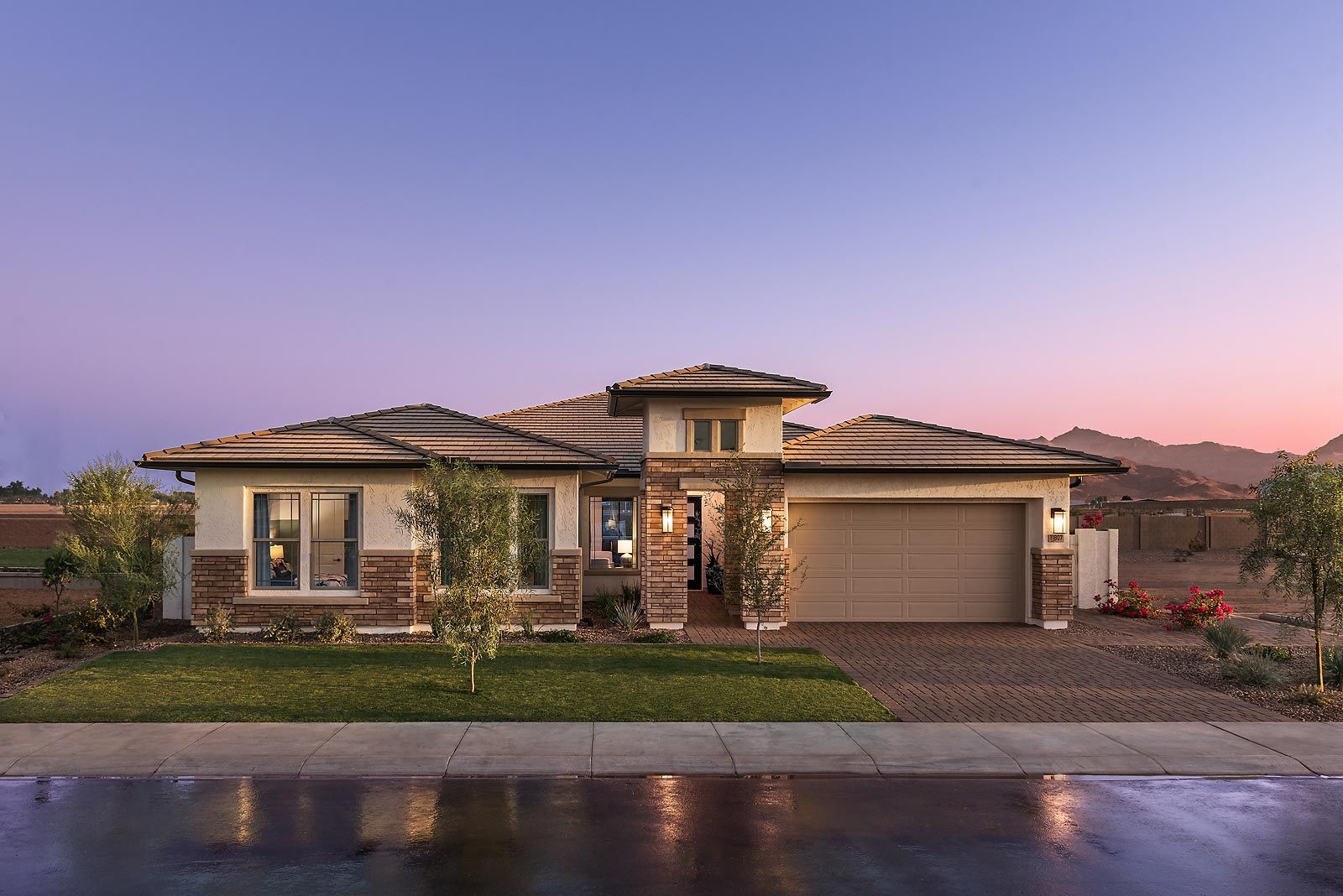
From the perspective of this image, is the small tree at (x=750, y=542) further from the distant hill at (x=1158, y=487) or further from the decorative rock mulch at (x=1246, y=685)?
the distant hill at (x=1158, y=487)

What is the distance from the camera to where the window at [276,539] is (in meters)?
16.0

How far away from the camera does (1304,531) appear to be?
1123cm

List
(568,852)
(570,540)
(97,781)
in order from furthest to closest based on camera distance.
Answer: (570,540), (97,781), (568,852)

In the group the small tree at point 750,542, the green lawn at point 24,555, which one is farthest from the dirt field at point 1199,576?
the green lawn at point 24,555

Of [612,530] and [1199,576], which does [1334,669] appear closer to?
[612,530]

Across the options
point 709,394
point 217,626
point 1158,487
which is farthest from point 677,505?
point 1158,487

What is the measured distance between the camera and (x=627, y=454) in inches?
833

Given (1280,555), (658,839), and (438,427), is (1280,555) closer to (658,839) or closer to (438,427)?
(658,839)

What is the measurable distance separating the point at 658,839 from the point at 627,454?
14843mm

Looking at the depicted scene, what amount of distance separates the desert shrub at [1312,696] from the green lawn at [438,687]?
5627mm

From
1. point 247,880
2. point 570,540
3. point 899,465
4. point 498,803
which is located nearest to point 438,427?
point 570,540

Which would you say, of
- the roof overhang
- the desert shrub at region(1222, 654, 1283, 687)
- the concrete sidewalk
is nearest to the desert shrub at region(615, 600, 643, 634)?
the roof overhang

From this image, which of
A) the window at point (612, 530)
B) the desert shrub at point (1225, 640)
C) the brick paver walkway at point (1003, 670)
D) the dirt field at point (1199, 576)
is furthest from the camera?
the dirt field at point (1199, 576)

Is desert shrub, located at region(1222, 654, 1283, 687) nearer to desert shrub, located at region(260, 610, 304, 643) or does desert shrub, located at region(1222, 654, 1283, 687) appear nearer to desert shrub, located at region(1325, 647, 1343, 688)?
desert shrub, located at region(1325, 647, 1343, 688)
